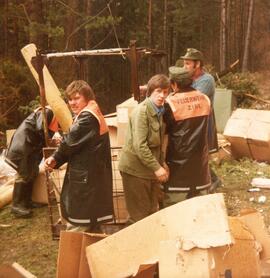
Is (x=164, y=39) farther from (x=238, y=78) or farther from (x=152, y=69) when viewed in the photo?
(x=238, y=78)

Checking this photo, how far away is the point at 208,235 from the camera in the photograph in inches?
133

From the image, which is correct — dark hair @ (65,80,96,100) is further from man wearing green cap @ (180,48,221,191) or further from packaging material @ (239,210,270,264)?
man wearing green cap @ (180,48,221,191)

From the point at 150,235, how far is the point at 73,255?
610 millimetres

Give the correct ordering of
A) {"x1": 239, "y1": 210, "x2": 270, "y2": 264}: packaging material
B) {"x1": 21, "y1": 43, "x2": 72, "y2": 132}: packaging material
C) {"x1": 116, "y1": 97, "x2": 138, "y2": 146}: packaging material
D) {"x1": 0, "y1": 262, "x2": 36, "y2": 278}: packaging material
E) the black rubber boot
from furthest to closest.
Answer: the black rubber boot < {"x1": 116, "y1": 97, "x2": 138, "y2": 146}: packaging material < {"x1": 21, "y1": 43, "x2": 72, "y2": 132}: packaging material < {"x1": 239, "y1": 210, "x2": 270, "y2": 264}: packaging material < {"x1": 0, "y1": 262, "x2": 36, "y2": 278}: packaging material

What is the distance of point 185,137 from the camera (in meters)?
4.58

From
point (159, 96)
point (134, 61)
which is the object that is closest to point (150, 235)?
point (159, 96)

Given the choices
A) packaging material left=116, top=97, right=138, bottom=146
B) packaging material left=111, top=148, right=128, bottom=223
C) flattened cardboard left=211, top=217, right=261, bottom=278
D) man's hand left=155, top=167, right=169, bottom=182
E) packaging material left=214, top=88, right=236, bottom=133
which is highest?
packaging material left=116, top=97, right=138, bottom=146

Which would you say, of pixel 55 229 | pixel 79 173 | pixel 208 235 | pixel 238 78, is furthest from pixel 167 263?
pixel 238 78

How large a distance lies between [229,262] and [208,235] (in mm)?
239

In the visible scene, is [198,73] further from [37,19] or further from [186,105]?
[37,19]

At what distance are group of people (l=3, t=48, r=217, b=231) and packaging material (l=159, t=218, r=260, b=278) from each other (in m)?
1.07

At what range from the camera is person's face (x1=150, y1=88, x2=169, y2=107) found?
438cm

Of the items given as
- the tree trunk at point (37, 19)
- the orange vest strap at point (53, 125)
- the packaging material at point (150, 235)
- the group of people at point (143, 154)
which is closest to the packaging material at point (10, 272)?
the packaging material at point (150, 235)

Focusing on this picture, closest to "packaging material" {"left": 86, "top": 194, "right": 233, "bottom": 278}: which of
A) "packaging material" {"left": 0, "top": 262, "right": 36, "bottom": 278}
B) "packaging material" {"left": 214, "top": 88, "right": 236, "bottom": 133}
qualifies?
"packaging material" {"left": 0, "top": 262, "right": 36, "bottom": 278}
